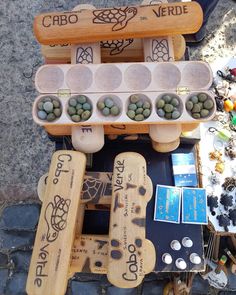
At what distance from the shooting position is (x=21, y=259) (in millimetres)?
2340

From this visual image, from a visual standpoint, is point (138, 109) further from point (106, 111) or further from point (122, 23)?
point (122, 23)

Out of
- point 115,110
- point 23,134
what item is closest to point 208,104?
point 115,110

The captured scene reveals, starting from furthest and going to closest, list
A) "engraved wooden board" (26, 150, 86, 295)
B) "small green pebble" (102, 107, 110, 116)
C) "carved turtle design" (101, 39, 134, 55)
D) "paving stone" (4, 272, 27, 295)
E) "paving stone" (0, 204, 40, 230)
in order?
"paving stone" (0, 204, 40, 230) < "paving stone" (4, 272, 27, 295) < "carved turtle design" (101, 39, 134, 55) < "small green pebble" (102, 107, 110, 116) < "engraved wooden board" (26, 150, 86, 295)

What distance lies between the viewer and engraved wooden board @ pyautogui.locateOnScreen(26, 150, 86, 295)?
129cm

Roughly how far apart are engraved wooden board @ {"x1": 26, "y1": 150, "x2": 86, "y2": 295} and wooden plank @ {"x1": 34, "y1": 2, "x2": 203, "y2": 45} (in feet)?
1.78

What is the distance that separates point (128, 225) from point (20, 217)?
1288mm

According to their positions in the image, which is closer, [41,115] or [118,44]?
[41,115]

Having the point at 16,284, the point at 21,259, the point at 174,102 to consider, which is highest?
the point at 174,102

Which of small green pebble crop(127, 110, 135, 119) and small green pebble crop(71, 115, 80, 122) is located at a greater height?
small green pebble crop(127, 110, 135, 119)

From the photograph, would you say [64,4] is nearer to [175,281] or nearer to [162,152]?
[162,152]

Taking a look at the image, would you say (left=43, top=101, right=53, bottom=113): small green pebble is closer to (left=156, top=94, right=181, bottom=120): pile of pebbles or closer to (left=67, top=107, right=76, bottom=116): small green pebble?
(left=67, top=107, right=76, bottom=116): small green pebble

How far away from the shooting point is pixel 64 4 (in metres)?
2.94

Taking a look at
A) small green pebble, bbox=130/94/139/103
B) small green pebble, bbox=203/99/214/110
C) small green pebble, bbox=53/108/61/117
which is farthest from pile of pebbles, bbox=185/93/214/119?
small green pebble, bbox=53/108/61/117

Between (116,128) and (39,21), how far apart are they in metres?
0.60
